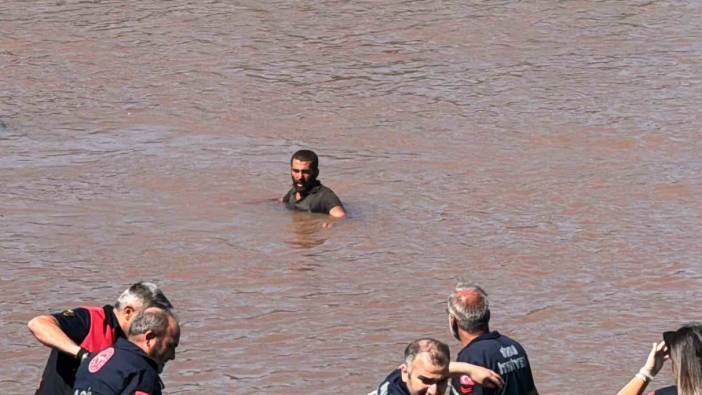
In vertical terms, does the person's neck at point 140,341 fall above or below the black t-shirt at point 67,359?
above

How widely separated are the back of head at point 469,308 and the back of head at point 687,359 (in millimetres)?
1009

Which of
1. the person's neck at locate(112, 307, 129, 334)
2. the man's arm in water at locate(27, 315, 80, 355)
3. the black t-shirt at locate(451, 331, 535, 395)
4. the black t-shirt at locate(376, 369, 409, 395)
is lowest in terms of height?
the black t-shirt at locate(451, 331, 535, 395)

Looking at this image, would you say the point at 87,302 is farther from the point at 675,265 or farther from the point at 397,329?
the point at 675,265

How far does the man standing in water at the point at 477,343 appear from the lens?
7016 mm

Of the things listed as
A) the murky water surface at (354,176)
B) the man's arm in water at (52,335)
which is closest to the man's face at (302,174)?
the murky water surface at (354,176)

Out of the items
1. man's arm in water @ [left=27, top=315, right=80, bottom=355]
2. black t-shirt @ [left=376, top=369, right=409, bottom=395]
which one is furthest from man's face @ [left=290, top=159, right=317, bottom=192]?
black t-shirt @ [left=376, top=369, right=409, bottom=395]

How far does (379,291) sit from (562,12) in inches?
577

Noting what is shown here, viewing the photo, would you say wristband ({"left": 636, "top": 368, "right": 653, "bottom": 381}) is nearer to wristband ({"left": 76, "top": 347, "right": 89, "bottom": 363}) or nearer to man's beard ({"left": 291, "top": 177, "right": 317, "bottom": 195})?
wristband ({"left": 76, "top": 347, "right": 89, "bottom": 363})

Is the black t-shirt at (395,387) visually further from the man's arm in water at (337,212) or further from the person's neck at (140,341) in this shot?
the man's arm in water at (337,212)

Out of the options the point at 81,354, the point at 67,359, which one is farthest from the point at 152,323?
the point at 67,359

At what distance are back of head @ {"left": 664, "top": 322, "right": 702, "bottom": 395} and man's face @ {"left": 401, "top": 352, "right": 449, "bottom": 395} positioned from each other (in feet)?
2.81

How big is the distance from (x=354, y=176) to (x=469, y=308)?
9.65 metres

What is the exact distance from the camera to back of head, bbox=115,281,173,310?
21.6 ft

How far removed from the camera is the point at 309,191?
1484 centimetres
